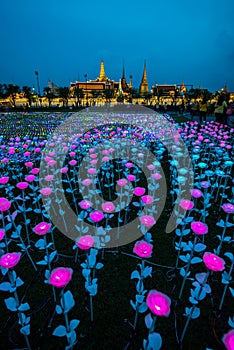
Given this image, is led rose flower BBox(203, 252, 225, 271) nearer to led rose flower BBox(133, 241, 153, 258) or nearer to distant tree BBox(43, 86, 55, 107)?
led rose flower BBox(133, 241, 153, 258)

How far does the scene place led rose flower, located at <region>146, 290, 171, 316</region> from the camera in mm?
1308

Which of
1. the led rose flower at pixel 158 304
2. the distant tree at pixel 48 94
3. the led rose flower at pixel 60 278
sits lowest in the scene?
the led rose flower at pixel 60 278

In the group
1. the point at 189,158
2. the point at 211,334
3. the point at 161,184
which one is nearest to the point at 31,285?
the point at 211,334

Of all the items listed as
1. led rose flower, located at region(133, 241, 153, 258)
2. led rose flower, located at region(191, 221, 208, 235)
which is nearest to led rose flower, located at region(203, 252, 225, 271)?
led rose flower, located at region(191, 221, 208, 235)

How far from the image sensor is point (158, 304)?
1347 millimetres

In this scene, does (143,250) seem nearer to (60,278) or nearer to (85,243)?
A: (85,243)

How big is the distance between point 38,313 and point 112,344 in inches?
38.2

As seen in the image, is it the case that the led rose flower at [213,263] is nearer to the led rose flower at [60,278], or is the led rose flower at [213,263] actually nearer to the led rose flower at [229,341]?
the led rose flower at [229,341]

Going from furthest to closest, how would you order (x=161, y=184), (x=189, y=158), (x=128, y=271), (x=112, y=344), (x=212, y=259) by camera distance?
(x=189, y=158) → (x=161, y=184) → (x=128, y=271) → (x=112, y=344) → (x=212, y=259)

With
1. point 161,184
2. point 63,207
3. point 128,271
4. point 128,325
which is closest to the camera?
point 128,325

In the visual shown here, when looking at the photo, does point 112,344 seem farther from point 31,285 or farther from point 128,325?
point 31,285

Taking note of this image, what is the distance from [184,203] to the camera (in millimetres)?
2961

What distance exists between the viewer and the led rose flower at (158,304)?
131 cm

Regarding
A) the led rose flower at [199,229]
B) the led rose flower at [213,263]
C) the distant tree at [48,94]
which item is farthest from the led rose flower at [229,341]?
the distant tree at [48,94]
